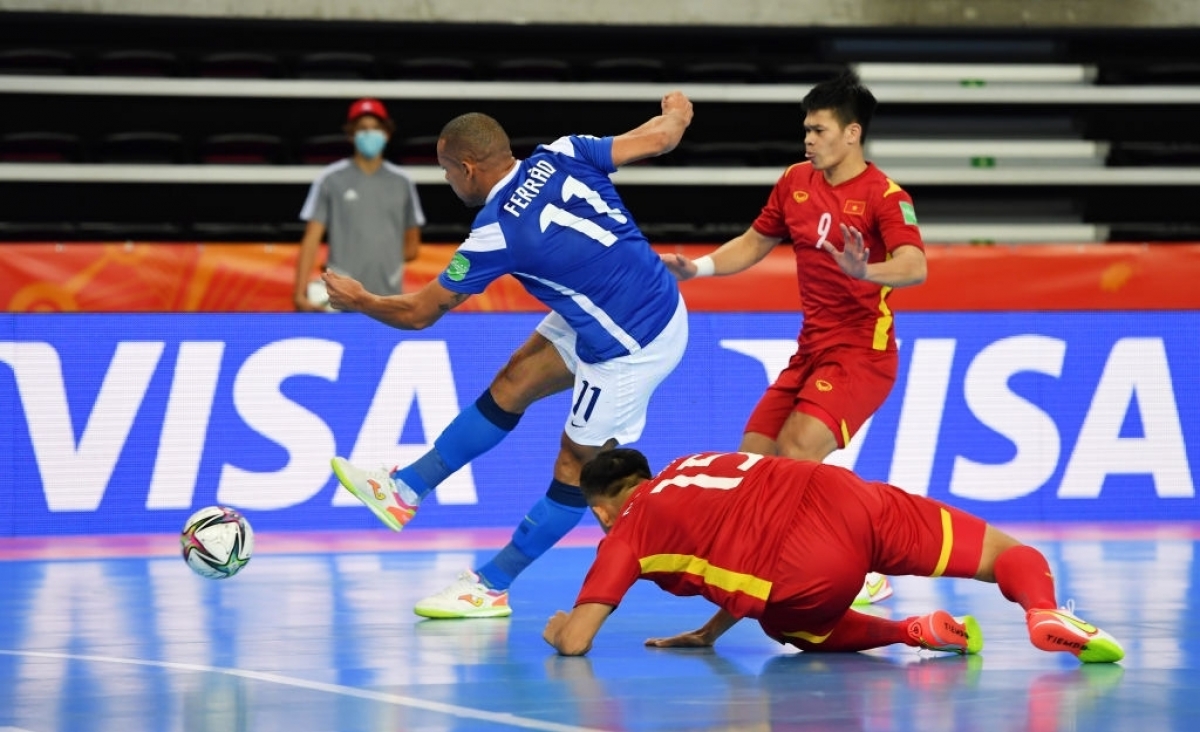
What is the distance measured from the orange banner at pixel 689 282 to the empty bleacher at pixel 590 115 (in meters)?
2.93

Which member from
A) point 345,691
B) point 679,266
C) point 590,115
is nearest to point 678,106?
point 679,266

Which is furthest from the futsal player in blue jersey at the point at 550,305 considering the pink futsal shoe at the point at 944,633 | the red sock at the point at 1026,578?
the red sock at the point at 1026,578

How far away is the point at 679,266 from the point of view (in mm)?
8008

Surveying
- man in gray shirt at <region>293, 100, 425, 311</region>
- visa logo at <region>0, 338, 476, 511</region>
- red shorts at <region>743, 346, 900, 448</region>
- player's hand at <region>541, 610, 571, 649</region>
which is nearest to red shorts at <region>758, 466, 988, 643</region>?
player's hand at <region>541, 610, 571, 649</region>

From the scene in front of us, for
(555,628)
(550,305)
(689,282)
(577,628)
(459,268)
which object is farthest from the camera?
(689,282)

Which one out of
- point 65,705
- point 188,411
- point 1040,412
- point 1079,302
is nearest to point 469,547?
point 188,411

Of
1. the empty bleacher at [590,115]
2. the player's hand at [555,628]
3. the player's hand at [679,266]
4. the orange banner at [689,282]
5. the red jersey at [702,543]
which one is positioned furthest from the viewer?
the empty bleacher at [590,115]

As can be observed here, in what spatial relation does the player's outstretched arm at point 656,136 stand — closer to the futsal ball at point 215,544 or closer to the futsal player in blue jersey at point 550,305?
the futsal player in blue jersey at point 550,305

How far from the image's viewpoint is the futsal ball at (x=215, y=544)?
26.2 feet

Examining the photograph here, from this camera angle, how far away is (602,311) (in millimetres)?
7609

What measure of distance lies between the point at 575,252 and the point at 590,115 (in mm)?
11535

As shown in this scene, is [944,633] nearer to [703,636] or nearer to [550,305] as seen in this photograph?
[703,636]

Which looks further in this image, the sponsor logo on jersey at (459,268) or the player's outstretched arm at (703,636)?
the sponsor logo on jersey at (459,268)

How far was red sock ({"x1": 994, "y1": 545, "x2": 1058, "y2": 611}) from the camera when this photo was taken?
6.32 metres
